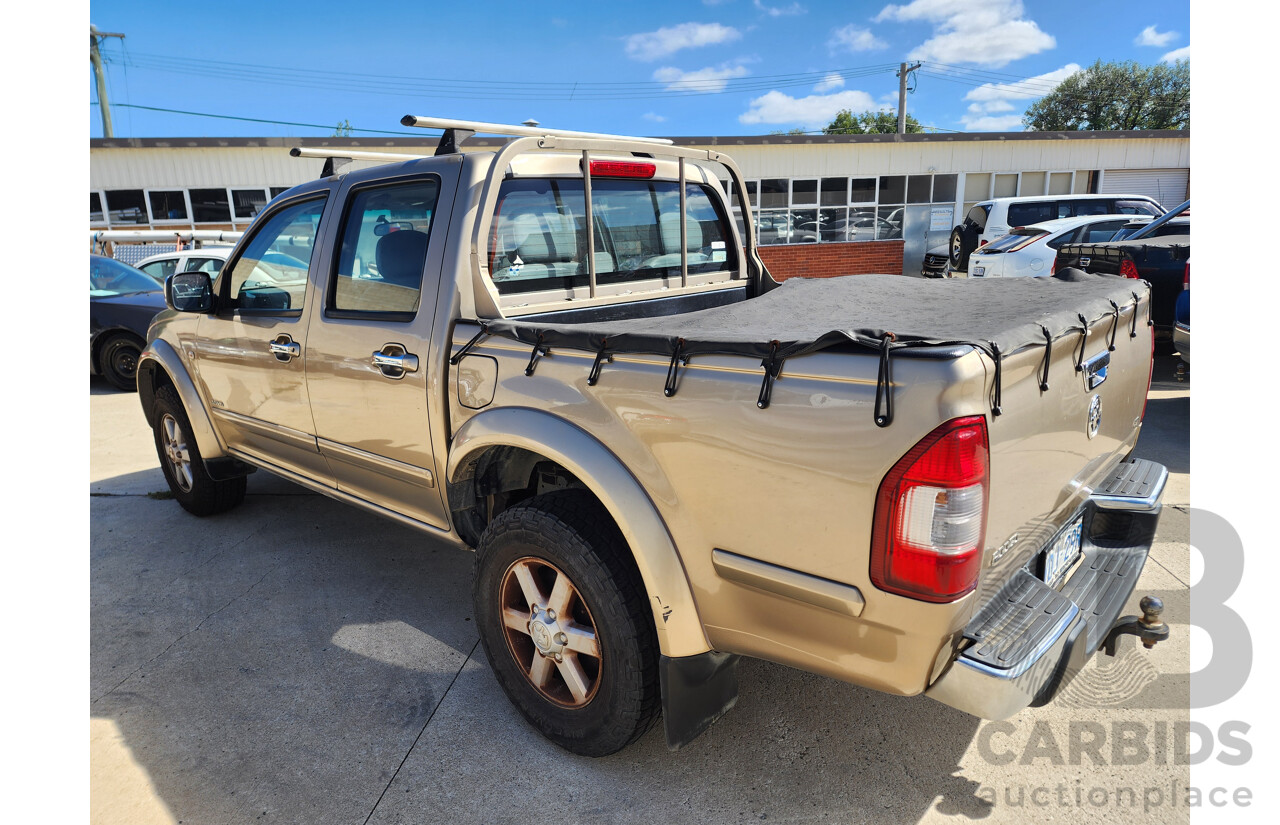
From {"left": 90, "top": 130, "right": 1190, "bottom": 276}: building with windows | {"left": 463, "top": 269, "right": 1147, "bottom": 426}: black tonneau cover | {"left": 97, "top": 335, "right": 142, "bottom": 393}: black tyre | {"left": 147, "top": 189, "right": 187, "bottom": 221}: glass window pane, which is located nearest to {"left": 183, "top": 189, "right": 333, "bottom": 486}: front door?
{"left": 463, "top": 269, "right": 1147, "bottom": 426}: black tonneau cover

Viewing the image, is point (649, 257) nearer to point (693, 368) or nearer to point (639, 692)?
point (693, 368)

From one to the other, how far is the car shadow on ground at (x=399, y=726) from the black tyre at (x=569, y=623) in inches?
7.5

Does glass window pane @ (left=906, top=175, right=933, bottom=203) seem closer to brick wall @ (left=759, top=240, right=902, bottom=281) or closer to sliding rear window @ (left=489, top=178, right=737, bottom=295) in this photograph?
brick wall @ (left=759, top=240, right=902, bottom=281)

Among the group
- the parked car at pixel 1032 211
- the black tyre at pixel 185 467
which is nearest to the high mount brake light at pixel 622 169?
the black tyre at pixel 185 467

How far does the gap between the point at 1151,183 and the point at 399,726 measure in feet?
95.0

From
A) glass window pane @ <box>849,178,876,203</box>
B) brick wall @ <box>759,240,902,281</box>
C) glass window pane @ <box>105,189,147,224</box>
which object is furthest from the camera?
glass window pane @ <box>849,178,876,203</box>

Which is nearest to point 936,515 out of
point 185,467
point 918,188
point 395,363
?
point 395,363

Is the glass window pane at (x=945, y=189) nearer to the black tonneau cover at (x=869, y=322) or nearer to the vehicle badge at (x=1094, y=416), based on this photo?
the black tonneau cover at (x=869, y=322)

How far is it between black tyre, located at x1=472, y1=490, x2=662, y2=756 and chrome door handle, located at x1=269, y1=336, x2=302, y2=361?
1403 mm

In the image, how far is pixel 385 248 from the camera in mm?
3047

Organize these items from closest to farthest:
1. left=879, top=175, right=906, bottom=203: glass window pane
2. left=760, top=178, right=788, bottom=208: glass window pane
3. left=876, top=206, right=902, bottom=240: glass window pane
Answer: left=876, top=206, right=902, bottom=240: glass window pane
left=760, top=178, right=788, bottom=208: glass window pane
left=879, top=175, right=906, bottom=203: glass window pane

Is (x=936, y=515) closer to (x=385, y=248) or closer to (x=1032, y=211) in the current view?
(x=385, y=248)

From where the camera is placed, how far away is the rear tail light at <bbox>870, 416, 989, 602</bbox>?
1614mm

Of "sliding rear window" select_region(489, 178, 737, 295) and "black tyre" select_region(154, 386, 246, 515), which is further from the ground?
"sliding rear window" select_region(489, 178, 737, 295)
